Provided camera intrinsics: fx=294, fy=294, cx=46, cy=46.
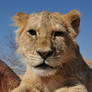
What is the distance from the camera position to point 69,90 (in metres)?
4.80

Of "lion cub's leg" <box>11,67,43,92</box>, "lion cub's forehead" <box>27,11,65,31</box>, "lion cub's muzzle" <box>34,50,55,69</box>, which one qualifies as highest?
"lion cub's forehead" <box>27,11,65,31</box>

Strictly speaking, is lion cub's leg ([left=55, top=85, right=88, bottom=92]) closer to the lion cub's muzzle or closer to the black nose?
the lion cub's muzzle

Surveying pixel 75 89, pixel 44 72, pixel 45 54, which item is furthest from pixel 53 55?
pixel 75 89

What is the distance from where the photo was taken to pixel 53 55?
4.50 metres

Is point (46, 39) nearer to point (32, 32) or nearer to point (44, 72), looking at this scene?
point (32, 32)

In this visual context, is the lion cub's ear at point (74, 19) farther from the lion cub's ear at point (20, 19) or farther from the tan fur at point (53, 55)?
the lion cub's ear at point (20, 19)

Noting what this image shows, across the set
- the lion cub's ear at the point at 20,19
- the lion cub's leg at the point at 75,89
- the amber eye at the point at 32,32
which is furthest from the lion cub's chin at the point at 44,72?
the lion cub's ear at the point at 20,19

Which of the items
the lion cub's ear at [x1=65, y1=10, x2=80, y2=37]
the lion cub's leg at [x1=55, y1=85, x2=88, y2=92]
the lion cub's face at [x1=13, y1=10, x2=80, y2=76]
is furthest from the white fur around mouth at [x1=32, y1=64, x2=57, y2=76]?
the lion cub's ear at [x1=65, y1=10, x2=80, y2=37]

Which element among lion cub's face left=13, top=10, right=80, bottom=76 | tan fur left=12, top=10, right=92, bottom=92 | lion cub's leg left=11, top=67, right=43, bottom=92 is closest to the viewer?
lion cub's face left=13, top=10, right=80, bottom=76

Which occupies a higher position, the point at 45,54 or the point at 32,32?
the point at 32,32

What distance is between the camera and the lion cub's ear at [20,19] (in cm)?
563

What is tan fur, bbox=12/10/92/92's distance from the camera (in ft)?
15.3

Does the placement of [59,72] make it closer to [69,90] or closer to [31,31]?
[69,90]

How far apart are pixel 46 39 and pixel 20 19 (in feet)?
3.76
